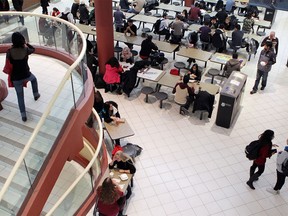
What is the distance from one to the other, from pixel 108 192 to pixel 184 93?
4.89 metres

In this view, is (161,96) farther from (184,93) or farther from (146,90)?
(184,93)

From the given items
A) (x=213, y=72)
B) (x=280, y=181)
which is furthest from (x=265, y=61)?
(x=280, y=181)

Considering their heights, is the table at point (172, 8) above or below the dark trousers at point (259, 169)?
above

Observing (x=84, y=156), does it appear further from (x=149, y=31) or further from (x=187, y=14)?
(x=187, y=14)


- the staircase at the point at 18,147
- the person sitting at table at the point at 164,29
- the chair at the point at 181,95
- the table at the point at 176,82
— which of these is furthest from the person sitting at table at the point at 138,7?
the staircase at the point at 18,147

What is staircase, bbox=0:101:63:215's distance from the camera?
5402 millimetres

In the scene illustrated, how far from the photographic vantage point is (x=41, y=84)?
7.84 m

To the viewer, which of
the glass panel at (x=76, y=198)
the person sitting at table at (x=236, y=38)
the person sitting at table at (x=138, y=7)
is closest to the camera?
the glass panel at (x=76, y=198)

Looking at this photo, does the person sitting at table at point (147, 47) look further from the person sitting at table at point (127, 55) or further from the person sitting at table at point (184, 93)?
the person sitting at table at point (184, 93)

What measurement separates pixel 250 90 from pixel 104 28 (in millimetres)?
5138

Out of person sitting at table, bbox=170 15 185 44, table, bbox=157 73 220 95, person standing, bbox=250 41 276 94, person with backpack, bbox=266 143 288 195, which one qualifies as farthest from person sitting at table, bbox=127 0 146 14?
person with backpack, bbox=266 143 288 195

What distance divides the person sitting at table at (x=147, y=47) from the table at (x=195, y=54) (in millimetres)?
955

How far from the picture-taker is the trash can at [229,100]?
10008 millimetres

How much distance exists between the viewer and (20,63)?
6805 millimetres
